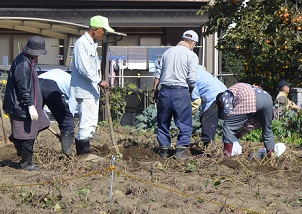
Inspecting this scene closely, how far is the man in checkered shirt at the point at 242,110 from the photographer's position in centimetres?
951

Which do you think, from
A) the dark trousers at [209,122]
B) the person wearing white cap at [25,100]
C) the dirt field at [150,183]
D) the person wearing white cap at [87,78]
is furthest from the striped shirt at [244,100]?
the person wearing white cap at [25,100]

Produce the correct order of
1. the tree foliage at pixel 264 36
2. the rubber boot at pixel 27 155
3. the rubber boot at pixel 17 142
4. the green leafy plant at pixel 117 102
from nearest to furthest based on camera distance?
the rubber boot at pixel 27 155, the rubber boot at pixel 17 142, the tree foliage at pixel 264 36, the green leafy plant at pixel 117 102

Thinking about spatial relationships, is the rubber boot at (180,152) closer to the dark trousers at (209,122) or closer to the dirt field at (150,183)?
the dirt field at (150,183)

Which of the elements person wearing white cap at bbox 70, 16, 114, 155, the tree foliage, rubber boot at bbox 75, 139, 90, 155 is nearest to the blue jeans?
person wearing white cap at bbox 70, 16, 114, 155

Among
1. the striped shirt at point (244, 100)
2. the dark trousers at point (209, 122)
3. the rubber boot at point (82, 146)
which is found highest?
the striped shirt at point (244, 100)

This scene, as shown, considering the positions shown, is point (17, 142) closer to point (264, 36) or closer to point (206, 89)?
point (206, 89)

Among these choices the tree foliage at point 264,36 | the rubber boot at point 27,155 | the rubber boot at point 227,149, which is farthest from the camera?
the tree foliage at point 264,36

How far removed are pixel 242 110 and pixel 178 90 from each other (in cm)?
87

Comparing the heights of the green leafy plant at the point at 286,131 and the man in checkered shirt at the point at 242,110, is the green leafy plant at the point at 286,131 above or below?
below

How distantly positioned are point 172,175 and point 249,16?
6764mm

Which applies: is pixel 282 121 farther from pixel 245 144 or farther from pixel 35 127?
pixel 35 127

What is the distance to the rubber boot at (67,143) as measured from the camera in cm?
951

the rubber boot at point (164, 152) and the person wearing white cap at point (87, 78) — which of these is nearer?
the person wearing white cap at point (87, 78)

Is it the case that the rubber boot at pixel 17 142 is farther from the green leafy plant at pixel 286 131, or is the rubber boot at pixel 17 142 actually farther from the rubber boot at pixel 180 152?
the green leafy plant at pixel 286 131
